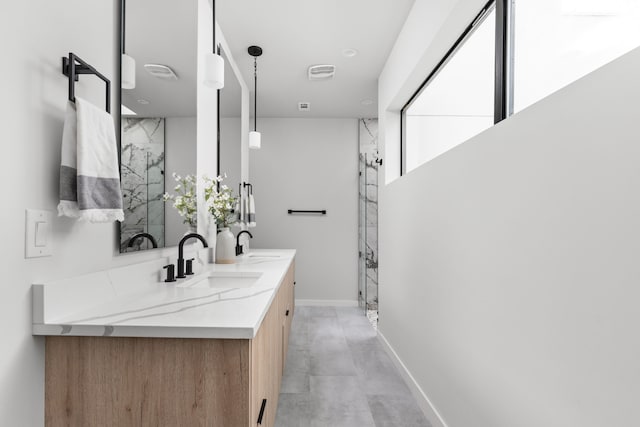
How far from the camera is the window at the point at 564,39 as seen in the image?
867 mm

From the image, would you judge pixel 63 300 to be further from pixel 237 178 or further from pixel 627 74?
pixel 237 178

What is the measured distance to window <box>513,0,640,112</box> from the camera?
867mm

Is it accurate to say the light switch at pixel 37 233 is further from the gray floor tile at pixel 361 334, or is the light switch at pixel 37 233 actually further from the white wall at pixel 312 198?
the white wall at pixel 312 198

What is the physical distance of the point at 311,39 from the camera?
276 centimetres

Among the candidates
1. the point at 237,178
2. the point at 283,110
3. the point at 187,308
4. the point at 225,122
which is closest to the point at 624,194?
the point at 187,308

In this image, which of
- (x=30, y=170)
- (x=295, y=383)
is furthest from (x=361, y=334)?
(x=30, y=170)

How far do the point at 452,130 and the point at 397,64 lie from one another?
104cm

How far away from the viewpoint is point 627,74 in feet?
2.46

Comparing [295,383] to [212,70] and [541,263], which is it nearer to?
[541,263]

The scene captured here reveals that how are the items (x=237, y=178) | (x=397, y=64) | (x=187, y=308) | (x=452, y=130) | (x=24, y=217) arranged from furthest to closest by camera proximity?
(x=237, y=178) → (x=397, y=64) → (x=452, y=130) → (x=187, y=308) → (x=24, y=217)

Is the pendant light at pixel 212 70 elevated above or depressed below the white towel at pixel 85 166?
above

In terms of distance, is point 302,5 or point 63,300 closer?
point 63,300

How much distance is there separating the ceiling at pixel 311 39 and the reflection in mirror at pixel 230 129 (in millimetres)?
215

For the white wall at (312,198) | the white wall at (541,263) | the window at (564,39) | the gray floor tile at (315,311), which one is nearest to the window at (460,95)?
the white wall at (541,263)
